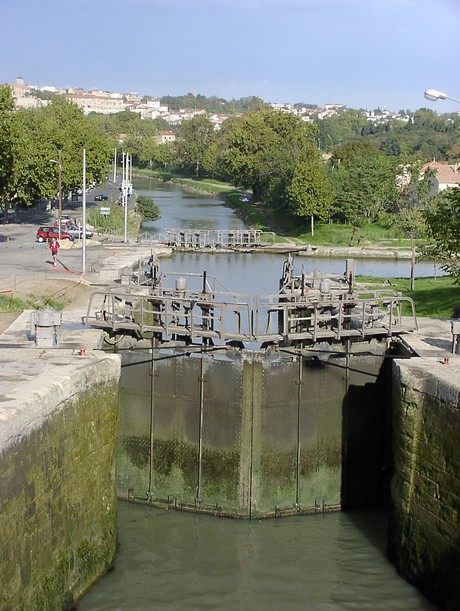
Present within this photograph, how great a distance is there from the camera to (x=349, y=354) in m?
17.7

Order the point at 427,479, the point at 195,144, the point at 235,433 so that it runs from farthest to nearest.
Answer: the point at 195,144, the point at 235,433, the point at 427,479

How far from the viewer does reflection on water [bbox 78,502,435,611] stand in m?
14.5

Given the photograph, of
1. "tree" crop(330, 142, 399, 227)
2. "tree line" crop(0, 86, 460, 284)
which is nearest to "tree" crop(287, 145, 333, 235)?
"tree line" crop(0, 86, 460, 284)

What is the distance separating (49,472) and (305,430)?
5.65m

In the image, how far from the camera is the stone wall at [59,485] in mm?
12016

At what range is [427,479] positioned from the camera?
14.7 metres

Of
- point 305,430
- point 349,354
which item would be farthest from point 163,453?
point 349,354

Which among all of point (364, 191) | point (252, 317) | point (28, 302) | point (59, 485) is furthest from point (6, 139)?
point (59, 485)

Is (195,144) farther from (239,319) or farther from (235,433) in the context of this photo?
(235,433)

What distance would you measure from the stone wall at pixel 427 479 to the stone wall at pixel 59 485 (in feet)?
15.3

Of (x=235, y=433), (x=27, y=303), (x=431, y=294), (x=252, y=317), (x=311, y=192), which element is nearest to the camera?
(x=235, y=433)

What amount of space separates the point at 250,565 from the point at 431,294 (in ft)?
53.6

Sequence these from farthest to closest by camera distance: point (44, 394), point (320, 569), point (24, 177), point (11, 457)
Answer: point (24, 177)
point (320, 569)
point (44, 394)
point (11, 457)

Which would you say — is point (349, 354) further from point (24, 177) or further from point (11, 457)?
point (24, 177)
